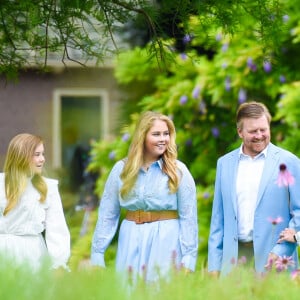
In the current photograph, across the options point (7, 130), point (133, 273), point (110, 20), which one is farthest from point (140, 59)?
point (133, 273)

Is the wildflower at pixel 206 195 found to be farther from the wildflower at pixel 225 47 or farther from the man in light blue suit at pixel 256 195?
the man in light blue suit at pixel 256 195

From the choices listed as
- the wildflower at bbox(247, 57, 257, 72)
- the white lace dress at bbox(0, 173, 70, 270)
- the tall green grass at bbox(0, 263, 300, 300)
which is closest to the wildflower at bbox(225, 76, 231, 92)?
the wildflower at bbox(247, 57, 257, 72)

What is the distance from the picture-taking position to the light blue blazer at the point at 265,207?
17.2ft

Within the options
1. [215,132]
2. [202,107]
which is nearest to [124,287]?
[202,107]

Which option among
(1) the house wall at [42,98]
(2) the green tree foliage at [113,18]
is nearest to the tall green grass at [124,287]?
(2) the green tree foliage at [113,18]

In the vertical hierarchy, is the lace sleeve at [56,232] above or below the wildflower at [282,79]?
below

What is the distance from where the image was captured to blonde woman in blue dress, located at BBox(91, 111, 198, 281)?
17.6 feet

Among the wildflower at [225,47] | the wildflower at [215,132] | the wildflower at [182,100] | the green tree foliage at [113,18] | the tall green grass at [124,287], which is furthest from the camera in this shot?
the wildflower at [215,132]

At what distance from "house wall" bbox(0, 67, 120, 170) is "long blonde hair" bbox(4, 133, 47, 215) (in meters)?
6.67

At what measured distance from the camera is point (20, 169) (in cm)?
545

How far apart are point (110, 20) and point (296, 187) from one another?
4.22 ft

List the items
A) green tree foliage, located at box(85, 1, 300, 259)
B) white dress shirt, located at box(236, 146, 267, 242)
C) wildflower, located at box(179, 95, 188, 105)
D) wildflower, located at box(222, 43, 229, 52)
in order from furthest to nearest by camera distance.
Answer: wildflower, located at box(179, 95, 188, 105), wildflower, located at box(222, 43, 229, 52), green tree foliage, located at box(85, 1, 300, 259), white dress shirt, located at box(236, 146, 267, 242)

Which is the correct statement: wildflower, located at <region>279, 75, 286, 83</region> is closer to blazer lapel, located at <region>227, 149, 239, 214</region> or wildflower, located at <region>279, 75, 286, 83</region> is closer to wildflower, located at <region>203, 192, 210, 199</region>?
wildflower, located at <region>203, 192, 210, 199</region>

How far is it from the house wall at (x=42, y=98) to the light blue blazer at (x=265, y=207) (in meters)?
6.85
